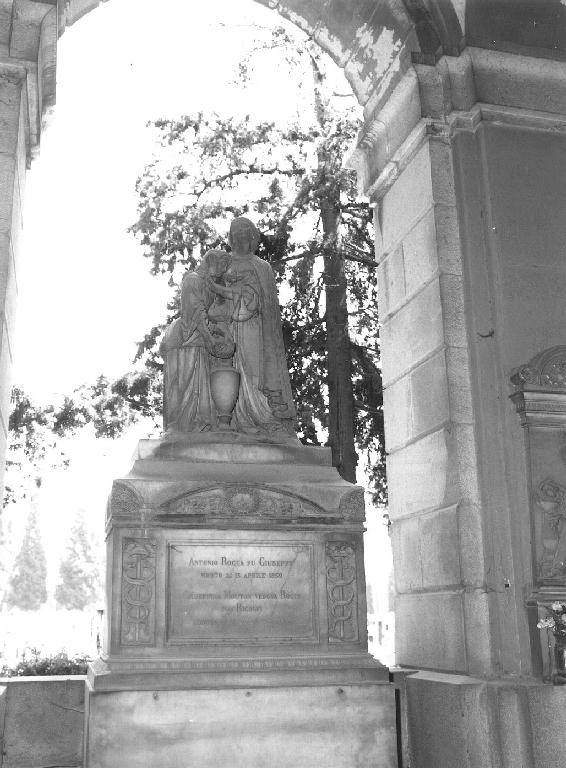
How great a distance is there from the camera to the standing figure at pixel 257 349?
8.06 meters

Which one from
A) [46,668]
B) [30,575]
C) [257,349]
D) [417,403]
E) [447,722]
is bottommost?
[447,722]

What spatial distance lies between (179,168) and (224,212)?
4.32 feet

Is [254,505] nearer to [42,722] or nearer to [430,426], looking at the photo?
[430,426]

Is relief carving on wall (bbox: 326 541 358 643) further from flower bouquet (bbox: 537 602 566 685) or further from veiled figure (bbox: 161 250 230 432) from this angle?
veiled figure (bbox: 161 250 230 432)

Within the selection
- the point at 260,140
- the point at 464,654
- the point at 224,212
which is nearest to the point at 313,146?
the point at 260,140

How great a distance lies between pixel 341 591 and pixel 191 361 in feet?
8.18

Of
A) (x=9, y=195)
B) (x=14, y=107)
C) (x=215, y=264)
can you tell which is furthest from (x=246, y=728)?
(x=14, y=107)

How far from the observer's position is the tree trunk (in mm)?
15086

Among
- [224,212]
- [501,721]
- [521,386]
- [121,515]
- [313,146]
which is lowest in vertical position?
[501,721]

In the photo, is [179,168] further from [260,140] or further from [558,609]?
[558,609]

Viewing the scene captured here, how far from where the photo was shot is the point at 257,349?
830cm

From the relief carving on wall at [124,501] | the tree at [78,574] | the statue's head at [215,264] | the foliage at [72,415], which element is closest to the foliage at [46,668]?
the foliage at [72,415]

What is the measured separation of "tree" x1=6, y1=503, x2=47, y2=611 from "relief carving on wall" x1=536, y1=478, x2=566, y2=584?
7631 cm

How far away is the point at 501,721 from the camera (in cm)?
668
